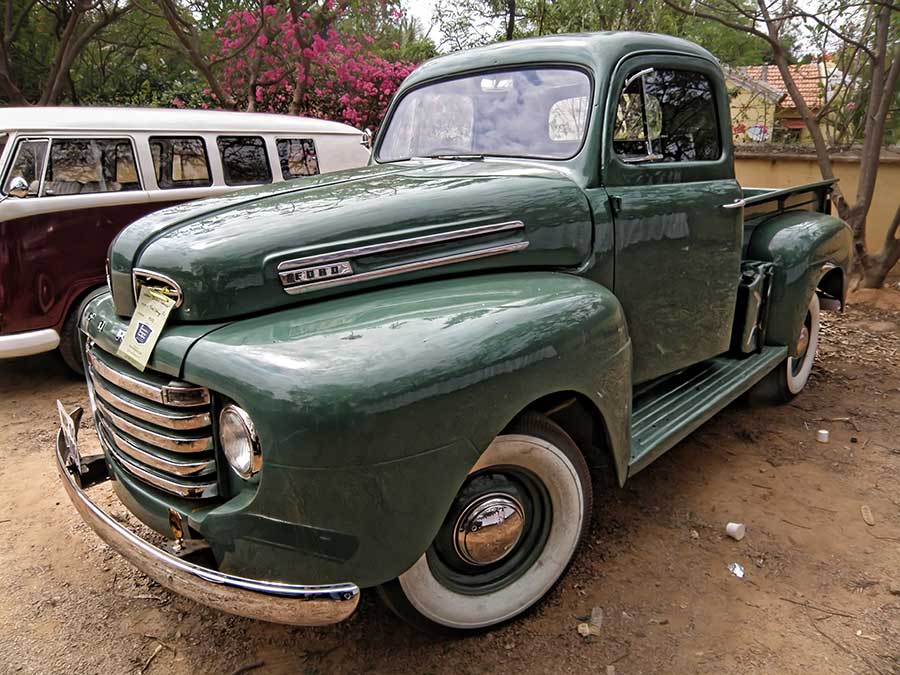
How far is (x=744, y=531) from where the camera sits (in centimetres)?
289

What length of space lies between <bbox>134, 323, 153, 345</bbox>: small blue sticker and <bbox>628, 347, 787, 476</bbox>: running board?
1.74 metres

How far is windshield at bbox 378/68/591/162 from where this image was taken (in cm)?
276

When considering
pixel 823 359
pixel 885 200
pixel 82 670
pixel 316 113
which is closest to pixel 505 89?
pixel 82 670

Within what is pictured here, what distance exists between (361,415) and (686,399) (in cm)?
200

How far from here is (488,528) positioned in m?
2.11

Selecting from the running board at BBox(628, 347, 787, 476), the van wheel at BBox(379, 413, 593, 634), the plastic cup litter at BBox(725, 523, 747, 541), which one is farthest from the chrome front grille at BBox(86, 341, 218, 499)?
the plastic cup litter at BBox(725, 523, 747, 541)

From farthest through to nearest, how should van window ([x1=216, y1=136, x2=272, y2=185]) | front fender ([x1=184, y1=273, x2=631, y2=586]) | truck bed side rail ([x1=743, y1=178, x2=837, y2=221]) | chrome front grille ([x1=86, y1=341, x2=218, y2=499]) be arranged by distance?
van window ([x1=216, y1=136, x2=272, y2=185]) → truck bed side rail ([x1=743, y1=178, x2=837, y2=221]) → chrome front grille ([x1=86, y1=341, x2=218, y2=499]) → front fender ([x1=184, y1=273, x2=631, y2=586])

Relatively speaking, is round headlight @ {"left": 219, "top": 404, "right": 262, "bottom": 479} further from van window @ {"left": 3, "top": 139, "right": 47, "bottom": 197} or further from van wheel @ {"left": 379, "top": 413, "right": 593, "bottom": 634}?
van window @ {"left": 3, "top": 139, "right": 47, "bottom": 197}

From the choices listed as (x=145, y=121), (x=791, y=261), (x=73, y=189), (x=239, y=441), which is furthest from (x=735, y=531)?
(x=145, y=121)

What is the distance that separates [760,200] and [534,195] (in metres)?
2.08

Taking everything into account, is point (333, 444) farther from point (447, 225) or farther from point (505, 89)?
point (505, 89)

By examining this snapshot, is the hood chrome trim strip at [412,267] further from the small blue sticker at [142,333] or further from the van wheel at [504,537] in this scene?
the van wheel at [504,537]

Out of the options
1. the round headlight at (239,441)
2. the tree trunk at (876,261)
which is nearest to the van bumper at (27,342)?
the round headlight at (239,441)

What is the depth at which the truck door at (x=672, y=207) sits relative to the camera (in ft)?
9.00
